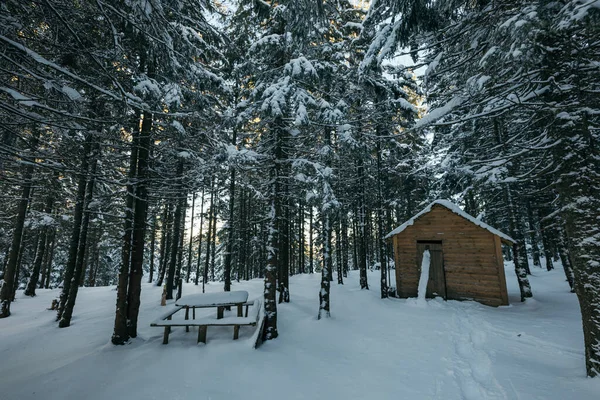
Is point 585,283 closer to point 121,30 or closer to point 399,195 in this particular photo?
point 121,30

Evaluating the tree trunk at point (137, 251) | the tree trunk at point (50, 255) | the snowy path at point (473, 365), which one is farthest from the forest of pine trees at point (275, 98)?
the tree trunk at point (50, 255)

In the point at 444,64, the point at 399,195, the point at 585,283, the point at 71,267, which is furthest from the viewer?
the point at 399,195

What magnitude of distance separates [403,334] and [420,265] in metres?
6.77

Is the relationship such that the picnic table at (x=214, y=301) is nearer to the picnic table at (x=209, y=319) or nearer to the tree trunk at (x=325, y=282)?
the picnic table at (x=209, y=319)

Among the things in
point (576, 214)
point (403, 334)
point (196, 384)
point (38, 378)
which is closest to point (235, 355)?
point (196, 384)

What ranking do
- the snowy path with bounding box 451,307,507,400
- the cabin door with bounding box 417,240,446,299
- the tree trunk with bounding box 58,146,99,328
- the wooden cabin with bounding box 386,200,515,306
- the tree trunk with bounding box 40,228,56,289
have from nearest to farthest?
1. the snowy path with bounding box 451,307,507,400
2. the tree trunk with bounding box 58,146,99,328
3. the wooden cabin with bounding box 386,200,515,306
4. the cabin door with bounding box 417,240,446,299
5. the tree trunk with bounding box 40,228,56,289

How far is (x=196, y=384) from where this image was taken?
4715mm

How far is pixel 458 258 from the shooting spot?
12789 millimetres

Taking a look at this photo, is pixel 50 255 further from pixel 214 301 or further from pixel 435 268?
pixel 435 268

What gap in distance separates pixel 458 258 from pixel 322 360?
10.3m

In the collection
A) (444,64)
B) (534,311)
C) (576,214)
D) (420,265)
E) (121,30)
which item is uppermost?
(121,30)

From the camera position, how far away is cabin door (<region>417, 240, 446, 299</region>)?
1294 centimetres

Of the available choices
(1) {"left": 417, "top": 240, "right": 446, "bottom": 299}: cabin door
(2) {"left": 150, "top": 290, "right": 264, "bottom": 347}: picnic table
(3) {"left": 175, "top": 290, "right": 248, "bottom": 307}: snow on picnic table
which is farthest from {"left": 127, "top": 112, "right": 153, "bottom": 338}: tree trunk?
(1) {"left": 417, "top": 240, "right": 446, "bottom": 299}: cabin door

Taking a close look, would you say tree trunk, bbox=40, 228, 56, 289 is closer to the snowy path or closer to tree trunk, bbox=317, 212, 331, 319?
tree trunk, bbox=317, 212, 331, 319
